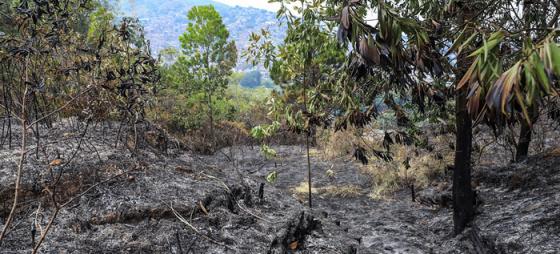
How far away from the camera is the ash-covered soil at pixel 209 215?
3.83 metres

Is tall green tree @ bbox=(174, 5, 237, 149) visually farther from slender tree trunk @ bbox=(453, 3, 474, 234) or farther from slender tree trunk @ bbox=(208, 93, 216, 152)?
slender tree trunk @ bbox=(453, 3, 474, 234)

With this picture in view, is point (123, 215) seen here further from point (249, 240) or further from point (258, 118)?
point (258, 118)

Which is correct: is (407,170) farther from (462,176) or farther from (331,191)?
(462,176)

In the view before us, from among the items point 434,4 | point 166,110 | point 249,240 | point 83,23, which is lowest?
point 249,240

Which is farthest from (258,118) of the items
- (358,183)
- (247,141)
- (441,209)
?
(441,209)

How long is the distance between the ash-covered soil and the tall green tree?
904 centimetres

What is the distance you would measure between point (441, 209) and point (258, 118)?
14.6 meters

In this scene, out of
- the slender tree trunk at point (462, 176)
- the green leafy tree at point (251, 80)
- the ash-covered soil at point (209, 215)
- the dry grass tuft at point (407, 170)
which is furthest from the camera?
the green leafy tree at point (251, 80)

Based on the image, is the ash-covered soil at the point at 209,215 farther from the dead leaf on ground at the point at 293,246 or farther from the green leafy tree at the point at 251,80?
the green leafy tree at the point at 251,80

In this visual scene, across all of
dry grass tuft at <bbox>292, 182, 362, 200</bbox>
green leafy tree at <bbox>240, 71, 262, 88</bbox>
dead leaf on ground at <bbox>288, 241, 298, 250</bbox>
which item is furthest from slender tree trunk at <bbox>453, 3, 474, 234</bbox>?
green leafy tree at <bbox>240, 71, 262, 88</bbox>

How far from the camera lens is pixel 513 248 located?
4480 millimetres

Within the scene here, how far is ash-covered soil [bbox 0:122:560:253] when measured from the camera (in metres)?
3.83

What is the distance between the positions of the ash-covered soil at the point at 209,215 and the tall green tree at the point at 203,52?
904cm

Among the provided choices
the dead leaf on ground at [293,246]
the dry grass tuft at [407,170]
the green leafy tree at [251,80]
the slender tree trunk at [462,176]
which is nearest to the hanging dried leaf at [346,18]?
the dead leaf on ground at [293,246]
